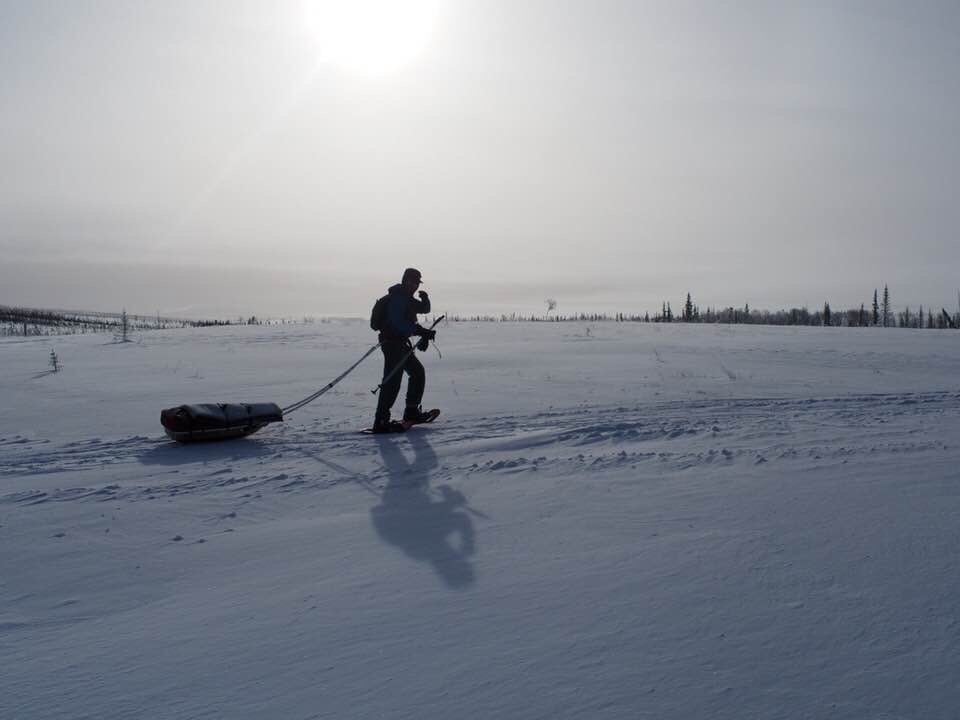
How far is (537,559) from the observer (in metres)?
3.62

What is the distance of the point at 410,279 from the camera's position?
8250 millimetres

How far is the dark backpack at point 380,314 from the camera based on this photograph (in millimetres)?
8219

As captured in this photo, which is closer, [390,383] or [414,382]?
[390,383]

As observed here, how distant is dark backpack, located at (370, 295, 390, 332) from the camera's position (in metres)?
8.22

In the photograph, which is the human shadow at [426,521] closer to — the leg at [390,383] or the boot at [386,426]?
the boot at [386,426]

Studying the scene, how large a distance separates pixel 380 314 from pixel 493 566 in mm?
5207

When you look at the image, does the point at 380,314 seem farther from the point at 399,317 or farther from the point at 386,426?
the point at 386,426

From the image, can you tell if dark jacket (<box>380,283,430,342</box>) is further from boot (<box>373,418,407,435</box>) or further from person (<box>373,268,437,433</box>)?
boot (<box>373,418,407,435</box>)

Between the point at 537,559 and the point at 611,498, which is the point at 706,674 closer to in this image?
the point at 537,559

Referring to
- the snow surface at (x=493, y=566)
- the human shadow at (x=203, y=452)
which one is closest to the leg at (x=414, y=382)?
the snow surface at (x=493, y=566)

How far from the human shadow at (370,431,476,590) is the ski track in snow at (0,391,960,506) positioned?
0.72 feet

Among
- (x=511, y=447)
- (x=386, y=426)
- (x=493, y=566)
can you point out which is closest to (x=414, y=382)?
(x=386, y=426)

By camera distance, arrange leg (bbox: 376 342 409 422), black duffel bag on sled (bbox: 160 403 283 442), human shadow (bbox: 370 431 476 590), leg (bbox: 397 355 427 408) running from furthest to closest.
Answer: leg (bbox: 397 355 427 408) → leg (bbox: 376 342 409 422) → black duffel bag on sled (bbox: 160 403 283 442) → human shadow (bbox: 370 431 476 590)

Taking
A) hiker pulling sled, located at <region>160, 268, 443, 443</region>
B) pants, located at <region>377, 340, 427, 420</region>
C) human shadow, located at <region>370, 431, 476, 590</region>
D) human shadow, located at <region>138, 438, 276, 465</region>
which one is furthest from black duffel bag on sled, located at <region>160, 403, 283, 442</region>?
human shadow, located at <region>370, 431, 476, 590</region>
